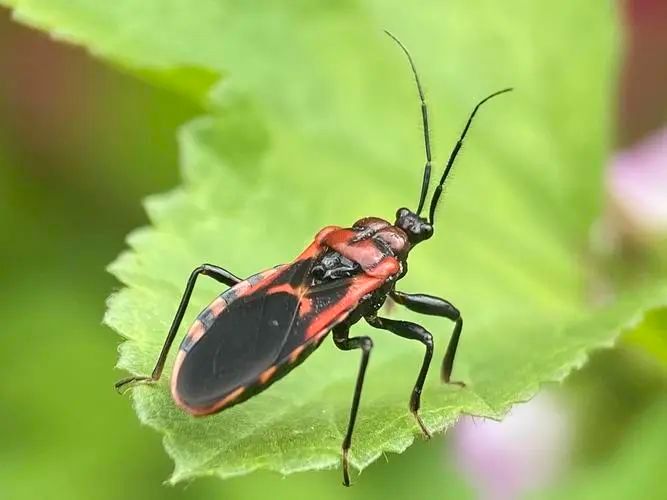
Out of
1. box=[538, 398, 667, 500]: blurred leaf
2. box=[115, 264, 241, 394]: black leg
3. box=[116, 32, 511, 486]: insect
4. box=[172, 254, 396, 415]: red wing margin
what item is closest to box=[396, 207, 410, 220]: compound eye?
box=[116, 32, 511, 486]: insect

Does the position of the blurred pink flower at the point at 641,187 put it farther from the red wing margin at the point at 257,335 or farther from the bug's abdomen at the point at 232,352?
the bug's abdomen at the point at 232,352

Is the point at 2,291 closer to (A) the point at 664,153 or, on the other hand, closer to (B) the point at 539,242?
(B) the point at 539,242

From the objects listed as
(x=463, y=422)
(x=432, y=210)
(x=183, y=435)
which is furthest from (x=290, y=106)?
(x=183, y=435)

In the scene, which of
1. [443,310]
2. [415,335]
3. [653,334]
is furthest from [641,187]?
[415,335]

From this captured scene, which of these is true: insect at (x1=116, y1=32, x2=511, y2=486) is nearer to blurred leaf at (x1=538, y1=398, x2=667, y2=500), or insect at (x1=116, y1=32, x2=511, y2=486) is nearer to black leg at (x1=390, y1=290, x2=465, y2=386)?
black leg at (x1=390, y1=290, x2=465, y2=386)

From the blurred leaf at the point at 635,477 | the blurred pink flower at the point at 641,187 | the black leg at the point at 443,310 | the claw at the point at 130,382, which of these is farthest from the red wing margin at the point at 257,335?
the blurred leaf at the point at 635,477

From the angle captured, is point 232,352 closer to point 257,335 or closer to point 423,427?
point 257,335
